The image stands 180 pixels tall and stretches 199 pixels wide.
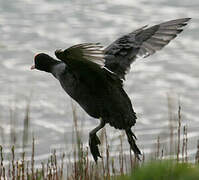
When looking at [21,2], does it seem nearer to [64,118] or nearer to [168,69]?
[168,69]

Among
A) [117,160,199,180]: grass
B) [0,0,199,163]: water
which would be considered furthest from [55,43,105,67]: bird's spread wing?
[0,0,199,163]: water

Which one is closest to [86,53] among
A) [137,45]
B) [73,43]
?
[137,45]

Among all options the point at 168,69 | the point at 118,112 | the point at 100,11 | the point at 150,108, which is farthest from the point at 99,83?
the point at 100,11

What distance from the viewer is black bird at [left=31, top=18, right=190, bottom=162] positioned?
6.05 meters

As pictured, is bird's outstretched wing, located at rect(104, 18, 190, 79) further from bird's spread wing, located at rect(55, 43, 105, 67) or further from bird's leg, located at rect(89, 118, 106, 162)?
bird's spread wing, located at rect(55, 43, 105, 67)

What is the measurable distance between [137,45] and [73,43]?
5785 millimetres

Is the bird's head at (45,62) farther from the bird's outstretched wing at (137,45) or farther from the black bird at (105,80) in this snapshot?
the bird's outstretched wing at (137,45)

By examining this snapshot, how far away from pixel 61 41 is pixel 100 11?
1.92 m

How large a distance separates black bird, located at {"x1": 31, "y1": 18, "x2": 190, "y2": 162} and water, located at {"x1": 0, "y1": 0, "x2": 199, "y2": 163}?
5.86 feet

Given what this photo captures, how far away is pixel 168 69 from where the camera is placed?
11938 millimetres

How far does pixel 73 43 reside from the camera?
12.5 meters

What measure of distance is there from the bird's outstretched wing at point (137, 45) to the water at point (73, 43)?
1645 mm

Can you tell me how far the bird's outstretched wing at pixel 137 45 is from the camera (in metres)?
6.48

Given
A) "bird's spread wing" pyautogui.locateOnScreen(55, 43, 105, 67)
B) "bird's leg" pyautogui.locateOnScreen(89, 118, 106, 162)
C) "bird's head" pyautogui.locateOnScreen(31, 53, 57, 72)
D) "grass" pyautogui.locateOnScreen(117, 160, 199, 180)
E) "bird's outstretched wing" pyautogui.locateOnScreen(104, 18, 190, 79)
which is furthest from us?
"bird's head" pyautogui.locateOnScreen(31, 53, 57, 72)
